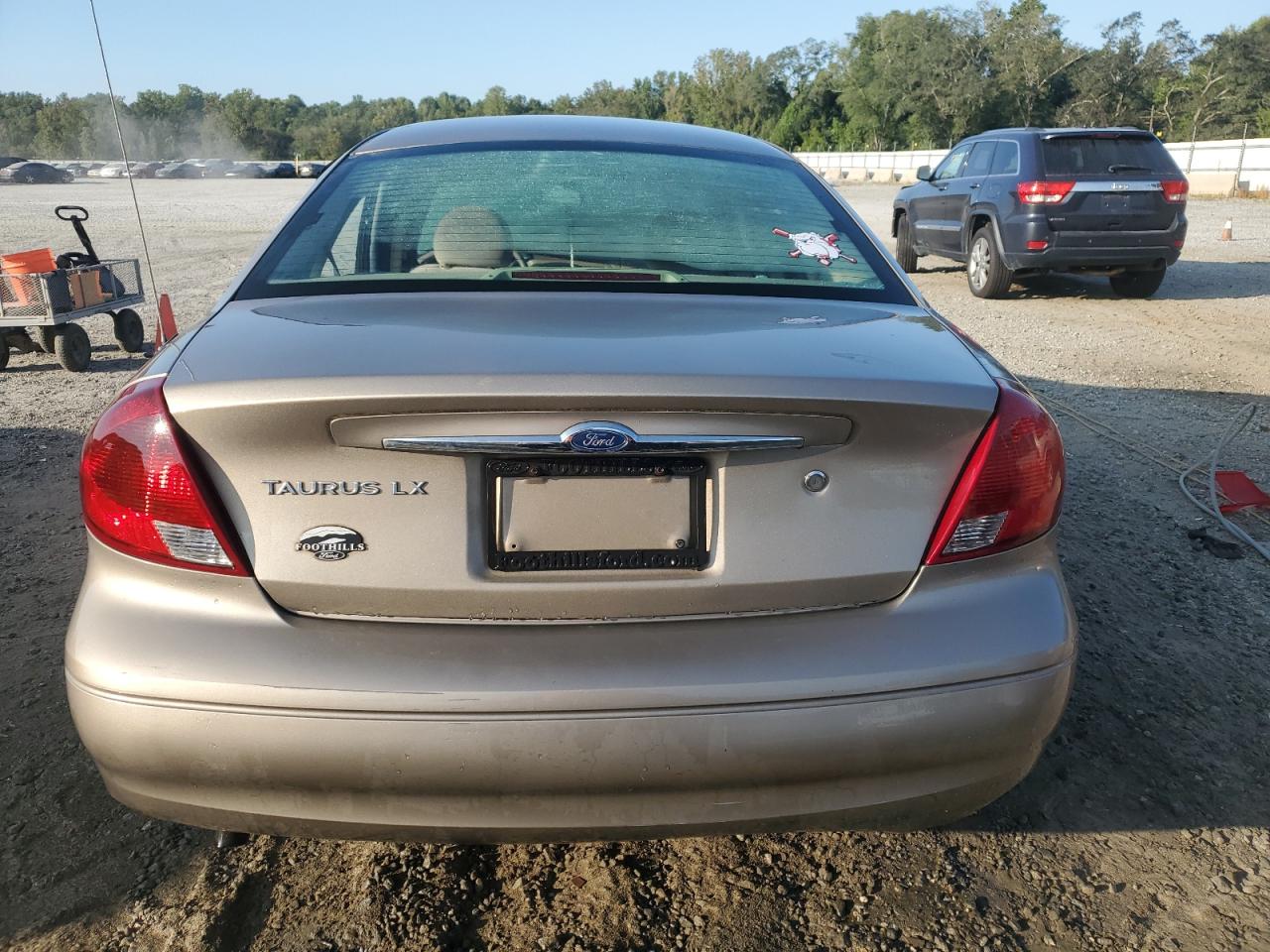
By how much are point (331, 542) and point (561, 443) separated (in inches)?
17.3

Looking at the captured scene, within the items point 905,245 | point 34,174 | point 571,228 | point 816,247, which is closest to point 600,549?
point 571,228

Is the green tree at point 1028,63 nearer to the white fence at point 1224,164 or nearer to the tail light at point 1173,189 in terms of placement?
the white fence at point 1224,164

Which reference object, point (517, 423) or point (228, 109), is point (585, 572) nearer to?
point (517, 423)

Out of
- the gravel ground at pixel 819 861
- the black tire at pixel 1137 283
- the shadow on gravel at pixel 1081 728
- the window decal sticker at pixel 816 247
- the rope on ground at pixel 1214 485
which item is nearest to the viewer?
the gravel ground at pixel 819 861

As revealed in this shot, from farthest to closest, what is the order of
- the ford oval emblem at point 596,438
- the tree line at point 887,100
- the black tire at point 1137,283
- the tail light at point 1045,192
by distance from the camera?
the tree line at point 887,100, the black tire at point 1137,283, the tail light at point 1045,192, the ford oval emblem at point 596,438

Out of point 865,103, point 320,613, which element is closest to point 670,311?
point 320,613

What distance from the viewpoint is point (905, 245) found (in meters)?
14.3

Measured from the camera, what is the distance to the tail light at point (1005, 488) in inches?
72.2

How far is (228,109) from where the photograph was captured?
354ft

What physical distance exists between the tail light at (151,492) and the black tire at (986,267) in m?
10.6

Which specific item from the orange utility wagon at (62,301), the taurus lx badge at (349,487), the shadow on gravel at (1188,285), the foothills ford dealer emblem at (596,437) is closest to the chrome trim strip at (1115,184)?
the shadow on gravel at (1188,285)

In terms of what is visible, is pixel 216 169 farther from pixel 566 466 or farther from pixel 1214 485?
pixel 566 466

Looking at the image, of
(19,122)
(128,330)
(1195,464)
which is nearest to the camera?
(1195,464)

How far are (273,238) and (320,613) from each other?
1178 millimetres
